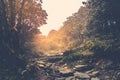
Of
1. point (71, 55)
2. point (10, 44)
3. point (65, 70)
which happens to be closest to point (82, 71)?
point (65, 70)

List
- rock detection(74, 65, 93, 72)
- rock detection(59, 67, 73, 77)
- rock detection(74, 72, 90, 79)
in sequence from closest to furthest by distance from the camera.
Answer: rock detection(74, 72, 90, 79)
rock detection(59, 67, 73, 77)
rock detection(74, 65, 93, 72)

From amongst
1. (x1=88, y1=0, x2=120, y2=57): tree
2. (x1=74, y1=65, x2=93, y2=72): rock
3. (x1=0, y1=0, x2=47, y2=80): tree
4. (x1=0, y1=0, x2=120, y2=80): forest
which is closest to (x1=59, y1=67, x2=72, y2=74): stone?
(x1=0, y1=0, x2=120, y2=80): forest

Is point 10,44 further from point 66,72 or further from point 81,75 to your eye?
point 81,75

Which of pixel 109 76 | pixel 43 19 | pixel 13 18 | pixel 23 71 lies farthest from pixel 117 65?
pixel 43 19

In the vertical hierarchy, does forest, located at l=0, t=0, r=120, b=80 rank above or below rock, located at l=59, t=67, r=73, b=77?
above

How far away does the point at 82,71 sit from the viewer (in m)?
16.5

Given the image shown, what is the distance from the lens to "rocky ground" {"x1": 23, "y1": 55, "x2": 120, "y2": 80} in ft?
49.8

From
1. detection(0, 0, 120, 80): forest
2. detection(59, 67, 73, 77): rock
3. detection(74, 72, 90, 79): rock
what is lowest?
detection(74, 72, 90, 79): rock

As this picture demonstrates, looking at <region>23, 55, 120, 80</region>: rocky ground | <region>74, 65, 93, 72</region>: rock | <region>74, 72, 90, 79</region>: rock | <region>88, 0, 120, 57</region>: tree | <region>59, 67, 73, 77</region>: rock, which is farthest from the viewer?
<region>88, 0, 120, 57</region>: tree

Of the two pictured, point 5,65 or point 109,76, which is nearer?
point 109,76

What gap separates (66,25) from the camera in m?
43.4

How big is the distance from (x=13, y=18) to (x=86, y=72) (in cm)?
747

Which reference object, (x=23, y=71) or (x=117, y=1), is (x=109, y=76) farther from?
(x=117, y=1)

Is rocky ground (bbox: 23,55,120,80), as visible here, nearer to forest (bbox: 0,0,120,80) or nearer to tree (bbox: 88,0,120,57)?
forest (bbox: 0,0,120,80)
